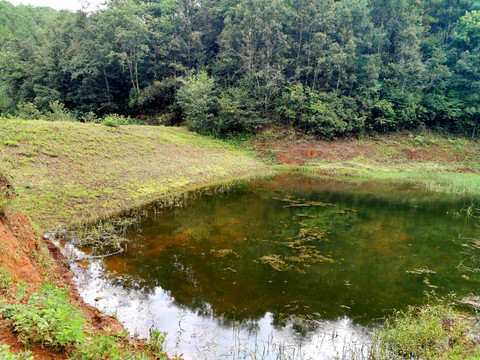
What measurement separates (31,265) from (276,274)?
17.0 ft

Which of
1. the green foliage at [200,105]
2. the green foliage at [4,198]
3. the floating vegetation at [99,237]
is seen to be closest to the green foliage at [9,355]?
the green foliage at [4,198]

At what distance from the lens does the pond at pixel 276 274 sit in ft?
16.3

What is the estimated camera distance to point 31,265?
5.14 metres

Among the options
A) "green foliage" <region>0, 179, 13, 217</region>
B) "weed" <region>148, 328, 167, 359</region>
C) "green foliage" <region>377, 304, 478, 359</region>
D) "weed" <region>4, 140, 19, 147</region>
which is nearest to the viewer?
"weed" <region>148, 328, 167, 359</region>

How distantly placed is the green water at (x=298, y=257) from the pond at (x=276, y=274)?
0.03 meters

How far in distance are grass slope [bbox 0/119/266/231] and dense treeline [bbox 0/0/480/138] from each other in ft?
27.2

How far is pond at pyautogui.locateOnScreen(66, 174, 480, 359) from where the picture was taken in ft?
16.3

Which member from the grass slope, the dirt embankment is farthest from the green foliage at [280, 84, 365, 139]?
the dirt embankment

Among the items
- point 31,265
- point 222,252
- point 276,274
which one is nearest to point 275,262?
point 276,274

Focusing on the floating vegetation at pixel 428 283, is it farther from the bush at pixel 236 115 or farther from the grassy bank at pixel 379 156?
the bush at pixel 236 115

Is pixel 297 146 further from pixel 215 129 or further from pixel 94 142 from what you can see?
pixel 94 142

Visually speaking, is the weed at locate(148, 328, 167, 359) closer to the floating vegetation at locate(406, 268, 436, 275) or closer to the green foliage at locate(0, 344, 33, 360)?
the green foliage at locate(0, 344, 33, 360)

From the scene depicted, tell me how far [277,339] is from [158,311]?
7.69 ft

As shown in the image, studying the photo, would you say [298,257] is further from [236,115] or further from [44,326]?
[236,115]
